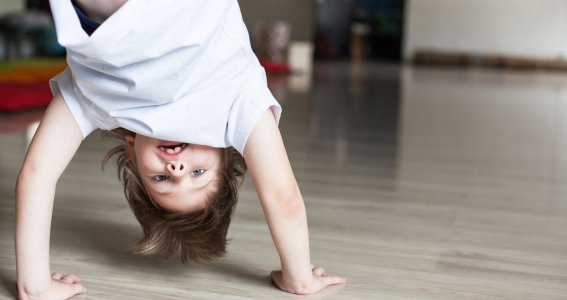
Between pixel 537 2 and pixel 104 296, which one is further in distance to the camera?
pixel 537 2

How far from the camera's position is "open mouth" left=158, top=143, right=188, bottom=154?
1118 mm

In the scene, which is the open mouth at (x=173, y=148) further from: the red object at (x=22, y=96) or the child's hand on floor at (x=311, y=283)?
the red object at (x=22, y=96)

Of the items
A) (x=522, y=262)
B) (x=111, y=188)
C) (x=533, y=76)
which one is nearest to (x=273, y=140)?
(x=522, y=262)

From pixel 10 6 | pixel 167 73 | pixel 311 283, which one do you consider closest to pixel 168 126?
pixel 167 73

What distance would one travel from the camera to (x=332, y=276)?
4.12 feet

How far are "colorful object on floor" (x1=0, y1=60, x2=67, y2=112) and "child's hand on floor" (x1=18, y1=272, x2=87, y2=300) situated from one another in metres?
2.27

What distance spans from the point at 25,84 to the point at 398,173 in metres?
2.31

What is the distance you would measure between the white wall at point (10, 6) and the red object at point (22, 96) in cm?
312

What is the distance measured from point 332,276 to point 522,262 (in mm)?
376

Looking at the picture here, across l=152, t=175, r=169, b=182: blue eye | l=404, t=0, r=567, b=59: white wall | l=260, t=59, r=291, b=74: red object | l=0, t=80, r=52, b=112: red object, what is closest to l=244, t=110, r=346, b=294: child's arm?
l=152, t=175, r=169, b=182: blue eye

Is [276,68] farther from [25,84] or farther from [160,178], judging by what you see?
[160,178]

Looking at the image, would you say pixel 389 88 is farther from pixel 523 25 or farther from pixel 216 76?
pixel 216 76

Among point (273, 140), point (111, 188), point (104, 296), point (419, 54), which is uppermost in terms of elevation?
point (273, 140)

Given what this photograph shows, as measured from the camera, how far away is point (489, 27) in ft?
30.0
